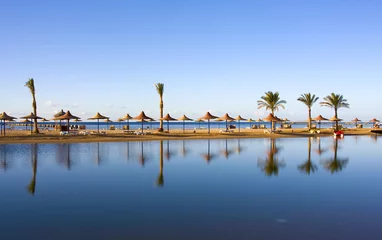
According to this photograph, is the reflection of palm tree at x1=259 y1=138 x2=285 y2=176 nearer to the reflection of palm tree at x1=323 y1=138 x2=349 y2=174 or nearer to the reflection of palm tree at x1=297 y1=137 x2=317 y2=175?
the reflection of palm tree at x1=297 y1=137 x2=317 y2=175

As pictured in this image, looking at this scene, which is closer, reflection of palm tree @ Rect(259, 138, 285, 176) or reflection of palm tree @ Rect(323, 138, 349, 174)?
reflection of palm tree @ Rect(259, 138, 285, 176)

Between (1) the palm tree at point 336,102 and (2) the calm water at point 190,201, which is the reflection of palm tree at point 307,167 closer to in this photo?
(2) the calm water at point 190,201

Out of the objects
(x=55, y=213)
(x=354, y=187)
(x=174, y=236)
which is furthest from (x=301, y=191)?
(x=55, y=213)

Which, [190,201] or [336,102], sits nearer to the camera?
[190,201]

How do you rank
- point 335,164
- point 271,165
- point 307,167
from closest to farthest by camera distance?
point 307,167 < point 271,165 < point 335,164

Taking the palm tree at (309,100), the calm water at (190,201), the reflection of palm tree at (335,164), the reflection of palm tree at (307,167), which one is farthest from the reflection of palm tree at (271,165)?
the palm tree at (309,100)

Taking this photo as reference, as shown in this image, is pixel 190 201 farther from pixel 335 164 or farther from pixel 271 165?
pixel 335 164

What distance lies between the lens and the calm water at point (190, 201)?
7.89 metres

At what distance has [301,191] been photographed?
1208 centimetres

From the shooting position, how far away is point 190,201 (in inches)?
420

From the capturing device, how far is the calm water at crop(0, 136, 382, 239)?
7.89m

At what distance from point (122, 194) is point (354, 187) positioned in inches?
345

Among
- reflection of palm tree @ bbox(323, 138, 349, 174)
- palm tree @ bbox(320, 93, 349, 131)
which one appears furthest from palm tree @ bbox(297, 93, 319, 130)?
reflection of palm tree @ bbox(323, 138, 349, 174)

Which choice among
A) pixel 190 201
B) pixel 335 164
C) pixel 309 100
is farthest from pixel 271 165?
pixel 309 100
